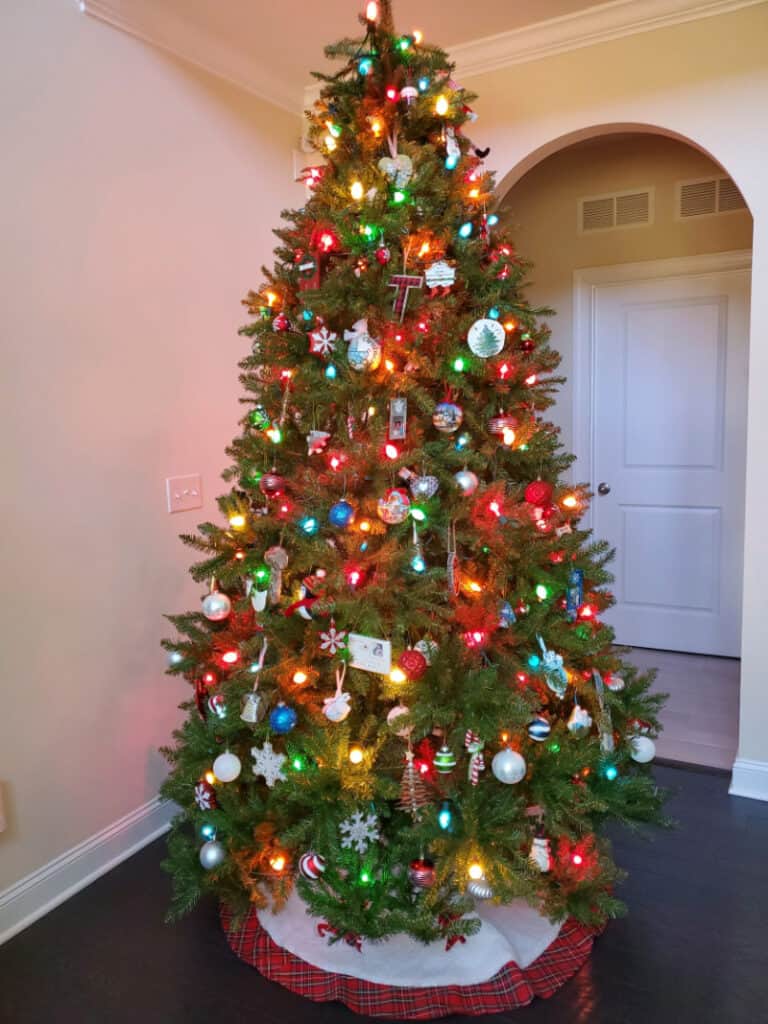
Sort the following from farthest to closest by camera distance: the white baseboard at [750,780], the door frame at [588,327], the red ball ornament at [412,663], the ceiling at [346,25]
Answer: the door frame at [588,327] → the white baseboard at [750,780] → the ceiling at [346,25] → the red ball ornament at [412,663]

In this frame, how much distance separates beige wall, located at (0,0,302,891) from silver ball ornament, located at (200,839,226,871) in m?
0.55

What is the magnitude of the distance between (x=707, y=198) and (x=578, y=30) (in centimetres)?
138

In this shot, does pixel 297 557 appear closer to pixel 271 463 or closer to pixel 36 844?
pixel 271 463

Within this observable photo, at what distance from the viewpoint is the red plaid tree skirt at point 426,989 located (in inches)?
63.8

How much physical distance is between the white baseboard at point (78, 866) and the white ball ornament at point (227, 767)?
741mm

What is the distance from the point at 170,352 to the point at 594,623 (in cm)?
154

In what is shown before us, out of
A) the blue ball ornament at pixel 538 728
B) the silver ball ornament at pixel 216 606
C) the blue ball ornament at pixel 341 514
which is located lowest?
the blue ball ornament at pixel 538 728

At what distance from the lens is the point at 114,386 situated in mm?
2152

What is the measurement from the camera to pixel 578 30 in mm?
2439

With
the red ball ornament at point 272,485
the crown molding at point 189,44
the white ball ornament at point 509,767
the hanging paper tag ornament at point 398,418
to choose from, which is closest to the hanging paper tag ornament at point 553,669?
the white ball ornament at point 509,767

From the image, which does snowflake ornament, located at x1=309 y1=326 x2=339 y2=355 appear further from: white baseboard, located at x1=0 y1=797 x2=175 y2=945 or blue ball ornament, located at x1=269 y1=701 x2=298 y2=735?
white baseboard, located at x1=0 y1=797 x2=175 y2=945

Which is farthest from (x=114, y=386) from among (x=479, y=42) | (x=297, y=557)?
(x=479, y=42)

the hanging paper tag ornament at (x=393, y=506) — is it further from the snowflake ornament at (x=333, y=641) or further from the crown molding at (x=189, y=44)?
the crown molding at (x=189, y=44)

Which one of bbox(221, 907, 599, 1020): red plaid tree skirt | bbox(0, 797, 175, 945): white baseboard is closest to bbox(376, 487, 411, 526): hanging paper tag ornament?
bbox(221, 907, 599, 1020): red plaid tree skirt
